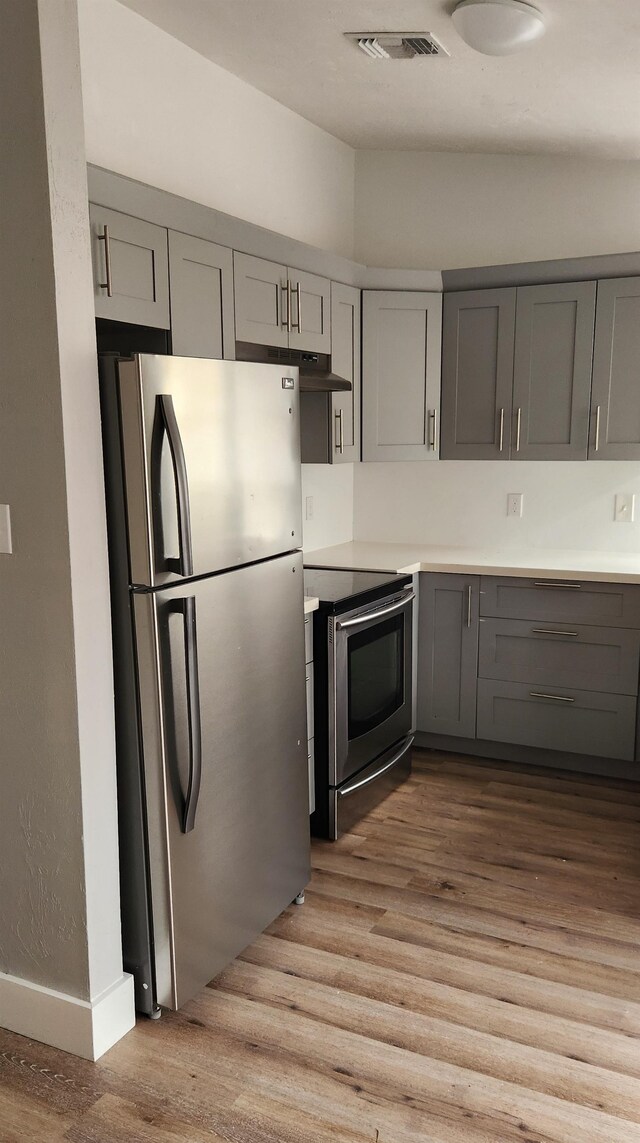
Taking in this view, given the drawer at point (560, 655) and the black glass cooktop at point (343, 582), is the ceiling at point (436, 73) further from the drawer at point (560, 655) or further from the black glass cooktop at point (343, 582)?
the drawer at point (560, 655)

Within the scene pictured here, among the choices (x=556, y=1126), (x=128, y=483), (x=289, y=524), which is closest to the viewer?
(x=556, y=1126)

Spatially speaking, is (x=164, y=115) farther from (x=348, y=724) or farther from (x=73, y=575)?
(x=348, y=724)

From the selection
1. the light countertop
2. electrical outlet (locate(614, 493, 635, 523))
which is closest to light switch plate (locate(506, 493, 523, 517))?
the light countertop

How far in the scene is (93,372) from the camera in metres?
1.99

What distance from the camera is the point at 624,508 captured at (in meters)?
4.08

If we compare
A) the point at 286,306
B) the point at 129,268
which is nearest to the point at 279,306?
the point at 286,306

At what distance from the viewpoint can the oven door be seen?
10.3 feet

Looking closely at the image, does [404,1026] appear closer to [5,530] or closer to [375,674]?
[375,674]

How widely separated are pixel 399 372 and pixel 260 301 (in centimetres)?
111

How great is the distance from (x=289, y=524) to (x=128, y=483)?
66 cm

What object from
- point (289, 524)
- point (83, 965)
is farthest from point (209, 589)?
point (83, 965)

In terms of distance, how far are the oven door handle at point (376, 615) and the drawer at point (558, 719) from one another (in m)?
0.57

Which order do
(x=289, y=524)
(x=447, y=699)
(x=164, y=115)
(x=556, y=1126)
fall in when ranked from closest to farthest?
1. (x=556, y=1126)
2. (x=289, y=524)
3. (x=164, y=115)
4. (x=447, y=699)

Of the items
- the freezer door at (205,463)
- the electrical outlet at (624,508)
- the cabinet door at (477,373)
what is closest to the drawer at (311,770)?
the freezer door at (205,463)
